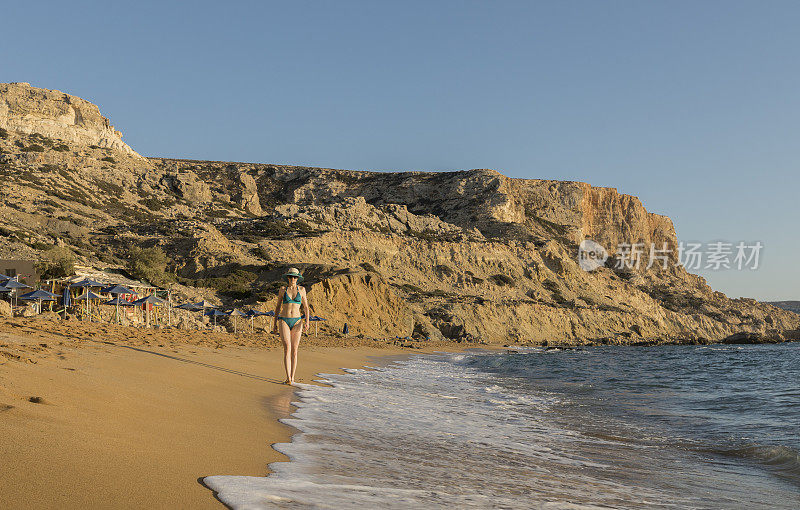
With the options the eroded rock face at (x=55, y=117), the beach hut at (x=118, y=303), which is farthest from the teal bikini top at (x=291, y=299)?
the eroded rock face at (x=55, y=117)

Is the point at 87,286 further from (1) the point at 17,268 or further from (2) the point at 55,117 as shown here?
(2) the point at 55,117

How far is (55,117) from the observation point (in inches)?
3415

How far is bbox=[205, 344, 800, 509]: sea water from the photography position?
3666 millimetres

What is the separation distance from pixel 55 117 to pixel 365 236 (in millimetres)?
59696

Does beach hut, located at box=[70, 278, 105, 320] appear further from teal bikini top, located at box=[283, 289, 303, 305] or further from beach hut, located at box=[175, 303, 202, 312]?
teal bikini top, located at box=[283, 289, 303, 305]

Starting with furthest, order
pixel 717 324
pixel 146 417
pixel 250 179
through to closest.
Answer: pixel 250 179 → pixel 717 324 → pixel 146 417

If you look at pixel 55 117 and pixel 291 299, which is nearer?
pixel 291 299

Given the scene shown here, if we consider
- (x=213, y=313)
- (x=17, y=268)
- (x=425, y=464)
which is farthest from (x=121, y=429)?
(x=17, y=268)

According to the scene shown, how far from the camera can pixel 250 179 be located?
9706 cm

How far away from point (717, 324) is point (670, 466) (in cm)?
9163

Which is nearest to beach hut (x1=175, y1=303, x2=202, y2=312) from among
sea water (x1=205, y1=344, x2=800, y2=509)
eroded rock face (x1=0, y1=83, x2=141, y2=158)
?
sea water (x1=205, y1=344, x2=800, y2=509)

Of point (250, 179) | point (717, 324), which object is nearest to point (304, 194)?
point (250, 179)

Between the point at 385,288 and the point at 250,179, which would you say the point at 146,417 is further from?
the point at 250,179

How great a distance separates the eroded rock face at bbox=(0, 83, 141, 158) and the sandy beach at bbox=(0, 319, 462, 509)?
91.9 m
